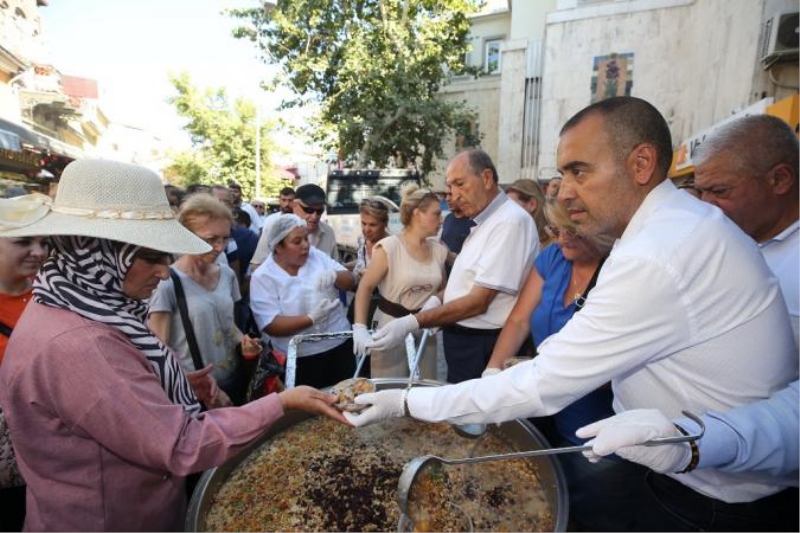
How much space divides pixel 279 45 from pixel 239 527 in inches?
723

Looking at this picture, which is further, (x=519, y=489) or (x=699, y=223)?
(x=519, y=489)

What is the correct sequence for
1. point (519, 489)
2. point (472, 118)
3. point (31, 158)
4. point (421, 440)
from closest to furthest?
point (519, 489) → point (421, 440) → point (31, 158) → point (472, 118)

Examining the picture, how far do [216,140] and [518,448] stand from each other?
2791 centimetres

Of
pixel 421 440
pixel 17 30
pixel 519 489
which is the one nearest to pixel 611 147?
pixel 519 489

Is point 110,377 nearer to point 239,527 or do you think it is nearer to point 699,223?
point 239,527

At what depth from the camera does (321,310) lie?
120 inches

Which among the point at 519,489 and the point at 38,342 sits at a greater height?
the point at 38,342

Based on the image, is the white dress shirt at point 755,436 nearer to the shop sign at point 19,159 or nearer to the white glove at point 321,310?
the white glove at point 321,310

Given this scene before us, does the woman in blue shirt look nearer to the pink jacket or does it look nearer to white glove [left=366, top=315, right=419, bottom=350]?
white glove [left=366, top=315, right=419, bottom=350]

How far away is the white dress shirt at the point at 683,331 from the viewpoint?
46.3 inches

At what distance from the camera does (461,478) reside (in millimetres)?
1774

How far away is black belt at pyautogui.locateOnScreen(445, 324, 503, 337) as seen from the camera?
272cm

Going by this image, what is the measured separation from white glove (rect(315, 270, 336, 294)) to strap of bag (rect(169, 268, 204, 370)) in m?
1.00

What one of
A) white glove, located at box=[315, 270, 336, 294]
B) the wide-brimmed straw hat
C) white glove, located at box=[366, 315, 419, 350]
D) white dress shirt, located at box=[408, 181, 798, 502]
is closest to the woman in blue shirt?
white dress shirt, located at box=[408, 181, 798, 502]
